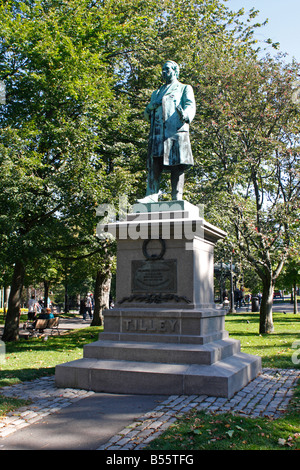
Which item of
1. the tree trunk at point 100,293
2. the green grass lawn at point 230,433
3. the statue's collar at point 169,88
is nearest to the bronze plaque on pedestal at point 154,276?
the green grass lawn at point 230,433

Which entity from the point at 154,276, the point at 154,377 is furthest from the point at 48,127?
the point at 154,377

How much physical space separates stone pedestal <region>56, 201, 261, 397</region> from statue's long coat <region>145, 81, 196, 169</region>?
978 millimetres

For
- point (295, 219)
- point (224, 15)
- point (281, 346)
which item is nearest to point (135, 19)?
point (224, 15)

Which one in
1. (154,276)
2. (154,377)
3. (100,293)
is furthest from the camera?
(100,293)

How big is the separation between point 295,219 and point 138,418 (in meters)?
13.7

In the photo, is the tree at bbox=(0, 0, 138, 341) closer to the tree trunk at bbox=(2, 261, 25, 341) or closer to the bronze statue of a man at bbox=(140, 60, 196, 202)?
the tree trunk at bbox=(2, 261, 25, 341)

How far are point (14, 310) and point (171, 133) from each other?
1069cm

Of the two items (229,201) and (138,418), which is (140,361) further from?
(229,201)

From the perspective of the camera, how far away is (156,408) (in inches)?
225

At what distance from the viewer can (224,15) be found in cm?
2259

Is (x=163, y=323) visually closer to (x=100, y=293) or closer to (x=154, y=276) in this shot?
(x=154, y=276)

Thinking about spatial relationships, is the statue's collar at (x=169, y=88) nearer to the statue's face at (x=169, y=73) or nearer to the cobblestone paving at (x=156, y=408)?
the statue's face at (x=169, y=73)

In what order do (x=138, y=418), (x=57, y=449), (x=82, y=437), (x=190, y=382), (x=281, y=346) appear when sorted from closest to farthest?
(x=57, y=449)
(x=82, y=437)
(x=138, y=418)
(x=190, y=382)
(x=281, y=346)

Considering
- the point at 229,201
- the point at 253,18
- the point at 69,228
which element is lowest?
the point at 69,228
